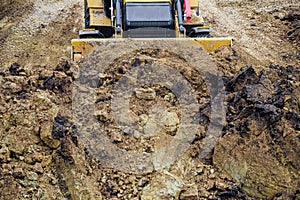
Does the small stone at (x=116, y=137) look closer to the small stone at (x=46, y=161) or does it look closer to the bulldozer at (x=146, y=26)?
the small stone at (x=46, y=161)

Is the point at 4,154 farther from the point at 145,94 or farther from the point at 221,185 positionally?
the point at 221,185

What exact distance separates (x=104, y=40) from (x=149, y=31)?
1.12 m

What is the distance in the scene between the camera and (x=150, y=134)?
7719 mm

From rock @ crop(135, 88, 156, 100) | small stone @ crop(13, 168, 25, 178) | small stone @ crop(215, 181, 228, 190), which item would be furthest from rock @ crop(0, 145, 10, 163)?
small stone @ crop(215, 181, 228, 190)

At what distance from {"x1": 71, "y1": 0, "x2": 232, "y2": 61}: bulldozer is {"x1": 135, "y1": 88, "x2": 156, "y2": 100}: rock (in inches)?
75.5

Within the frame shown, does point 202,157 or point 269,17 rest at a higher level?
point 269,17

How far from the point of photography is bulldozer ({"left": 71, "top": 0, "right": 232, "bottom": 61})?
1034cm

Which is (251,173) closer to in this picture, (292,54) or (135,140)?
(135,140)

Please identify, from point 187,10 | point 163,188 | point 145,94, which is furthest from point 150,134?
point 187,10

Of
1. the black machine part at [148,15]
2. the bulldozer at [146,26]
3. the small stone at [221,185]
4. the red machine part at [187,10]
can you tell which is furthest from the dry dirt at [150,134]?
the red machine part at [187,10]

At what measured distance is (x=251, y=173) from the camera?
22.7 feet

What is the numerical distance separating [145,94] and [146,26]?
2652mm

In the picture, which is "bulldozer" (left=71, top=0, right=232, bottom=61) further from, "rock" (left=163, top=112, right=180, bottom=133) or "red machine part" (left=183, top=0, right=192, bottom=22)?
"rock" (left=163, top=112, right=180, bottom=133)

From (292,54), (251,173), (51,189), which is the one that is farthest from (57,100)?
(292,54)
